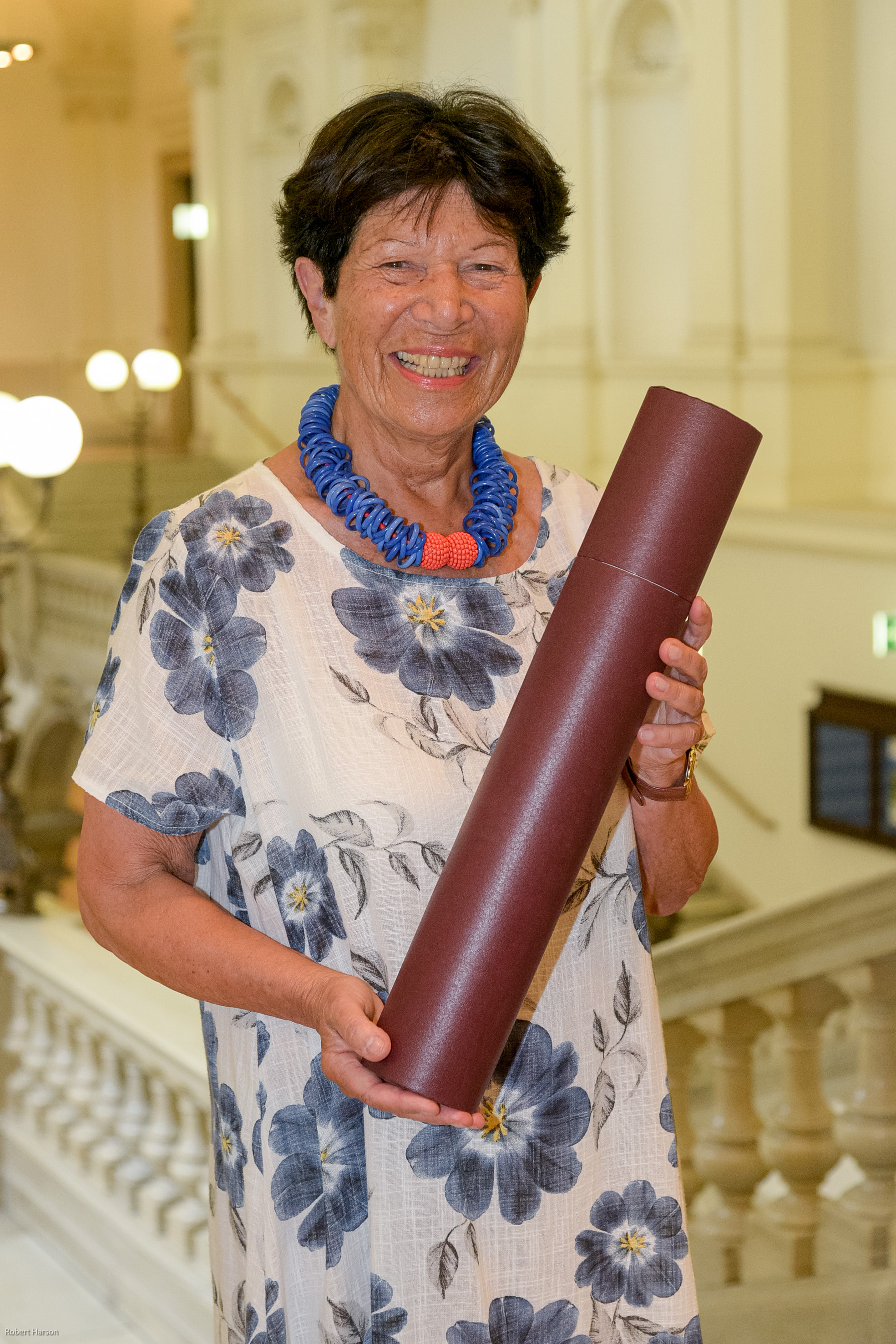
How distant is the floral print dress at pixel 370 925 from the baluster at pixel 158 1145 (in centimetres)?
233

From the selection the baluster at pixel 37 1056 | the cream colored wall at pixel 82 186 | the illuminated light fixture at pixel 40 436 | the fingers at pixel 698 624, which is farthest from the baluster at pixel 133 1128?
the cream colored wall at pixel 82 186

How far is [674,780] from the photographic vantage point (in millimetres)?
1463

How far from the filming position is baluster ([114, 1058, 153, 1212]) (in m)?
3.91

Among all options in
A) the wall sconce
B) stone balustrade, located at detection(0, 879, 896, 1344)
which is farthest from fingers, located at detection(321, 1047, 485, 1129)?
the wall sconce

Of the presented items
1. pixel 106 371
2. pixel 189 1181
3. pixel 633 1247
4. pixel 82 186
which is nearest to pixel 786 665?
pixel 106 371

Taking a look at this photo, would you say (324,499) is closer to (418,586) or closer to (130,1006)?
(418,586)

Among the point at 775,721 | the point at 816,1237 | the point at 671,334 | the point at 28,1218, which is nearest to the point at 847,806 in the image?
the point at 775,721

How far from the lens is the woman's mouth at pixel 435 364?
1445 millimetres

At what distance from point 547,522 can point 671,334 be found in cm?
977

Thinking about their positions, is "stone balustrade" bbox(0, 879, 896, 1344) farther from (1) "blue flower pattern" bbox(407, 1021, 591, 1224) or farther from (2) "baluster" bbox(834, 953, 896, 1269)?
(1) "blue flower pattern" bbox(407, 1021, 591, 1224)

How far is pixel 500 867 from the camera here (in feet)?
4.30

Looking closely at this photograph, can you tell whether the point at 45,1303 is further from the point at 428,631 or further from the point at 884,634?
the point at 884,634

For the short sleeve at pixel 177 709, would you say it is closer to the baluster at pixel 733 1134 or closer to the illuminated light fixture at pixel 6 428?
the baluster at pixel 733 1134

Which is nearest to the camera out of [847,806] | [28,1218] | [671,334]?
[28,1218]
